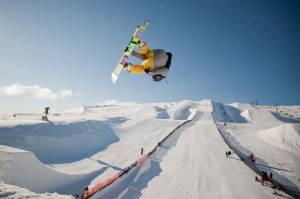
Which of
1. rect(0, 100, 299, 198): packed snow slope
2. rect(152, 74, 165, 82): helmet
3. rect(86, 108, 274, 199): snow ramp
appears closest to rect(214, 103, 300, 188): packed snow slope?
rect(0, 100, 299, 198): packed snow slope

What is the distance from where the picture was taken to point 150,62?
7441 mm

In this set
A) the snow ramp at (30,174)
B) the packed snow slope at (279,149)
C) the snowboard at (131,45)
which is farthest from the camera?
the packed snow slope at (279,149)

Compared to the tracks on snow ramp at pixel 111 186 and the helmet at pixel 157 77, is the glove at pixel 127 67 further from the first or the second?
the tracks on snow ramp at pixel 111 186

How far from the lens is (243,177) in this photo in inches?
647

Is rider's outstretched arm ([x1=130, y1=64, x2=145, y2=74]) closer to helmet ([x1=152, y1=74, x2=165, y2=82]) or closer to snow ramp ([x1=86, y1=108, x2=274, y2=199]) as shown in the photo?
helmet ([x1=152, y1=74, x2=165, y2=82])

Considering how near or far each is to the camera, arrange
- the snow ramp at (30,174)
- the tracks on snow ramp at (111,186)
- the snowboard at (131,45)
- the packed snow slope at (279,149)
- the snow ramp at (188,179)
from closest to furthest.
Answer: the snowboard at (131,45)
the tracks on snow ramp at (111,186)
the snow ramp at (30,174)
the snow ramp at (188,179)
the packed snow slope at (279,149)

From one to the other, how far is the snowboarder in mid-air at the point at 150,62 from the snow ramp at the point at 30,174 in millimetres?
12087

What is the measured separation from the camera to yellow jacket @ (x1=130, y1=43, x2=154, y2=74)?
737cm

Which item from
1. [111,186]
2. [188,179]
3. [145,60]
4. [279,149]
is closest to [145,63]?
[145,60]

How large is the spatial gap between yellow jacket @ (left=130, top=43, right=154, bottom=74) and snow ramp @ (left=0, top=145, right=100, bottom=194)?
39.8 feet

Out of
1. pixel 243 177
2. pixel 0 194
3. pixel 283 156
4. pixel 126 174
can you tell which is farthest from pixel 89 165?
pixel 283 156

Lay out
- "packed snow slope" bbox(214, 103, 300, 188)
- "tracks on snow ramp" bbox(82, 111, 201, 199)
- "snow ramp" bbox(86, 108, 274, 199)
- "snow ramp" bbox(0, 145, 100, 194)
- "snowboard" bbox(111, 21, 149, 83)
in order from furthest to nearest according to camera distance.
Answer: "packed snow slope" bbox(214, 103, 300, 188), "snow ramp" bbox(86, 108, 274, 199), "snow ramp" bbox(0, 145, 100, 194), "tracks on snow ramp" bbox(82, 111, 201, 199), "snowboard" bbox(111, 21, 149, 83)

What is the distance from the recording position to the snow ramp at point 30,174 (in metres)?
12.9

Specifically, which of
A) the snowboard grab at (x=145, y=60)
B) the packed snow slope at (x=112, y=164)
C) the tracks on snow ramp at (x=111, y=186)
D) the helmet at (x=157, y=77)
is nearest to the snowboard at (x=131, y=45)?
the snowboard grab at (x=145, y=60)
